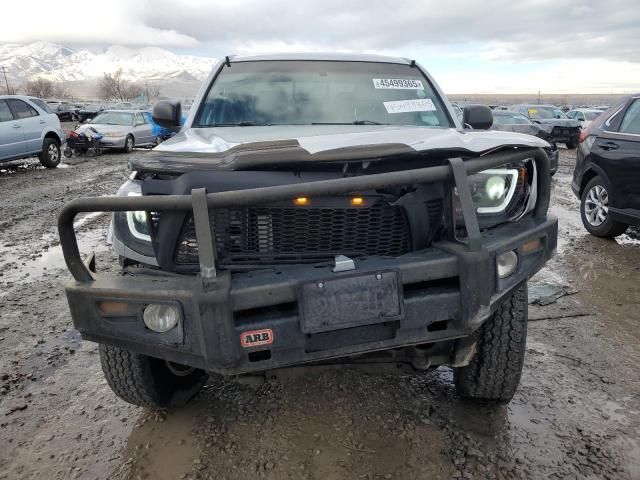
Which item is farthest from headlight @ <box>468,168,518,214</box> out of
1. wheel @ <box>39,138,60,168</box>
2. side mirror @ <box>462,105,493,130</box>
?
wheel @ <box>39,138,60,168</box>

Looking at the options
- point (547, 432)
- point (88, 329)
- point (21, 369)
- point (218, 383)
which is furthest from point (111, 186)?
point (547, 432)

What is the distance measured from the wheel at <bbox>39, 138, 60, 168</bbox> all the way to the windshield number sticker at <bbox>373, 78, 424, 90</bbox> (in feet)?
36.5

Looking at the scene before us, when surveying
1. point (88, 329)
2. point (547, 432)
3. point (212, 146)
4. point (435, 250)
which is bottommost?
point (547, 432)

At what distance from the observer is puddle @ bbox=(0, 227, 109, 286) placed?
15.2 ft

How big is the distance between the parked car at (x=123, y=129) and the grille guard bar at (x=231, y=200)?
15.0m

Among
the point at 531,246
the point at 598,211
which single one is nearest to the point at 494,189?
the point at 531,246

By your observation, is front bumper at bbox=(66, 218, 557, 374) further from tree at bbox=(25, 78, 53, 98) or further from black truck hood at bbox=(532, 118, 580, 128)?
tree at bbox=(25, 78, 53, 98)

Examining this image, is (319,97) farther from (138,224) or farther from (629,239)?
(629,239)

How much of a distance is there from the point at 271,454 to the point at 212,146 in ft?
4.66

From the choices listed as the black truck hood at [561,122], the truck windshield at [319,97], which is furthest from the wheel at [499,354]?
the black truck hood at [561,122]

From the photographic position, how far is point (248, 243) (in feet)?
6.57

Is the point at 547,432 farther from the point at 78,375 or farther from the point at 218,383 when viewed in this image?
the point at 78,375

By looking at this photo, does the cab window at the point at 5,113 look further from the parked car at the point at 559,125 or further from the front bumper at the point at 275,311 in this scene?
the parked car at the point at 559,125

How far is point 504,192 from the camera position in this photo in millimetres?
2344
